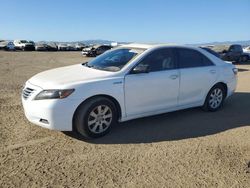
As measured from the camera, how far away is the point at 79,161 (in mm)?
4434

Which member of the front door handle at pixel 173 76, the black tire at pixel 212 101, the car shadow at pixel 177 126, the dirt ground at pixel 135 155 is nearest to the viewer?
the dirt ground at pixel 135 155

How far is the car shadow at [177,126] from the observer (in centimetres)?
543

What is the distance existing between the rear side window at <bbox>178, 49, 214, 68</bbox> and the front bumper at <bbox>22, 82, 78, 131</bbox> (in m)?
2.63

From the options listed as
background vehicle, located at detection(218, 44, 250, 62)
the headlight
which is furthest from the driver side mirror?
background vehicle, located at detection(218, 44, 250, 62)

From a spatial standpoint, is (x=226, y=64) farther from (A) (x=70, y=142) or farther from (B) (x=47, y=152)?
(B) (x=47, y=152)

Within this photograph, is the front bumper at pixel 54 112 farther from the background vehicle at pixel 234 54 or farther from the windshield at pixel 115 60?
the background vehicle at pixel 234 54

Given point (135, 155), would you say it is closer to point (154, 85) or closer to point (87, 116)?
point (87, 116)

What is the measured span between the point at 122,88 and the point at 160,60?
3.85 feet

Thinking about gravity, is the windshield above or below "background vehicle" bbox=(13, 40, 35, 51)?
above

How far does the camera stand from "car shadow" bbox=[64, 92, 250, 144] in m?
5.43

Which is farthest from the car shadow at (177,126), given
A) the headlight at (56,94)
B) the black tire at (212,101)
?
the headlight at (56,94)

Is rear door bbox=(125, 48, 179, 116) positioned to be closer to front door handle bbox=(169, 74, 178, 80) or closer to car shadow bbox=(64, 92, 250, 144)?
front door handle bbox=(169, 74, 178, 80)

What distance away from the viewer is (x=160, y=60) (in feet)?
20.4

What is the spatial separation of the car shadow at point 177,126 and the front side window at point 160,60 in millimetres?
1097
